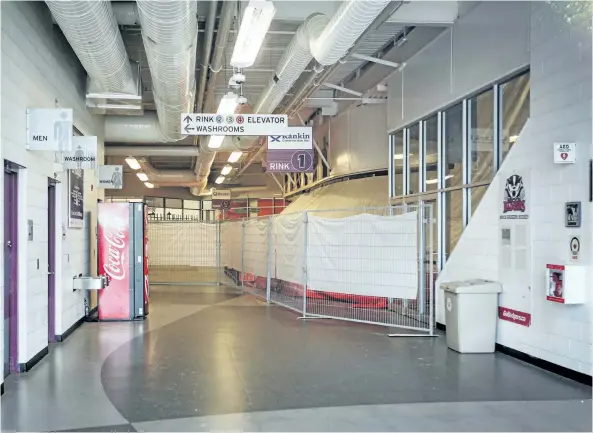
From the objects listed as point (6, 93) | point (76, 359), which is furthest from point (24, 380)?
point (6, 93)

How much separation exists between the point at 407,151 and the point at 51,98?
5.64 meters

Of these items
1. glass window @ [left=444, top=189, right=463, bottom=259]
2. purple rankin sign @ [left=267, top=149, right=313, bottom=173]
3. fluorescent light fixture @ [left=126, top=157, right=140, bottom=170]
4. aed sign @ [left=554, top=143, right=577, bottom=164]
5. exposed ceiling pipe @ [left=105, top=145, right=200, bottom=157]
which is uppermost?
fluorescent light fixture @ [left=126, top=157, right=140, bottom=170]

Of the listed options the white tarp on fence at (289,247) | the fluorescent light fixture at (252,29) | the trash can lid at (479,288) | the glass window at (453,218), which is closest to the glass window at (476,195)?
the glass window at (453,218)

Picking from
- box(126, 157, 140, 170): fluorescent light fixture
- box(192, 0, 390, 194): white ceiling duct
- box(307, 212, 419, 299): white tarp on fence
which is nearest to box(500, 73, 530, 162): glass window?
box(307, 212, 419, 299): white tarp on fence

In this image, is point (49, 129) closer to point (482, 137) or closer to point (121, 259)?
point (121, 259)

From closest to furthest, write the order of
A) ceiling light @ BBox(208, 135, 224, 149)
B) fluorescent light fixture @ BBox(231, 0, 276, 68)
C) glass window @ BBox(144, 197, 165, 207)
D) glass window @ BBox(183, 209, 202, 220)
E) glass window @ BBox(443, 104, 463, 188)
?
fluorescent light fixture @ BBox(231, 0, 276, 68), glass window @ BBox(443, 104, 463, 188), ceiling light @ BBox(208, 135, 224, 149), glass window @ BBox(144, 197, 165, 207), glass window @ BBox(183, 209, 202, 220)

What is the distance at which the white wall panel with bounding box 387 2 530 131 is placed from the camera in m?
6.41

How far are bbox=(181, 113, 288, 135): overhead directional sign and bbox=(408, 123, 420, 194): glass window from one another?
2.57 metres

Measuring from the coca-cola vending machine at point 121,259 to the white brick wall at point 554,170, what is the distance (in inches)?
219

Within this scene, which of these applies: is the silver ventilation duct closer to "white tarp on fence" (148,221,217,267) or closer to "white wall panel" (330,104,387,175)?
"white wall panel" (330,104,387,175)

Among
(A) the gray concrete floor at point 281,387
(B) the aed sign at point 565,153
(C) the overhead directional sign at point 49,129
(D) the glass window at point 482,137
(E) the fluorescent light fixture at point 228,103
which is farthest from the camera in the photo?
(E) the fluorescent light fixture at point 228,103

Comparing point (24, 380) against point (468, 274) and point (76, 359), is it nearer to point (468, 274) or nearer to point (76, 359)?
point (76, 359)

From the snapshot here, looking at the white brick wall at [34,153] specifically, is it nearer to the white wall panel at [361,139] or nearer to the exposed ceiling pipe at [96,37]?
the exposed ceiling pipe at [96,37]

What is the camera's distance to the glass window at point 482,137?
23.4 feet
